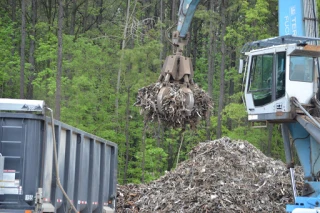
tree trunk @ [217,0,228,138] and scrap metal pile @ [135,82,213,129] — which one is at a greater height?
tree trunk @ [217,0,228,138]

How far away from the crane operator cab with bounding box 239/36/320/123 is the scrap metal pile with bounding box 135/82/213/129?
141cm

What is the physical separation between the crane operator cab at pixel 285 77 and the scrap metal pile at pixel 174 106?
1.41 meters

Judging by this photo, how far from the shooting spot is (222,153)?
898 inches

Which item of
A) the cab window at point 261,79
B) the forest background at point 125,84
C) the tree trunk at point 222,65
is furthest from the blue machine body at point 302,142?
the tree trunk at point 222,65

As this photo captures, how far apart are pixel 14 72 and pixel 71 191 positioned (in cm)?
3236

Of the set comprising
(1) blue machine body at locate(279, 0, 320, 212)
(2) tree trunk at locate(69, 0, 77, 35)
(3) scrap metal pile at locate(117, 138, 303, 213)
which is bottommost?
(3) scrap metal pile at locate(117, 138, 303, 213)

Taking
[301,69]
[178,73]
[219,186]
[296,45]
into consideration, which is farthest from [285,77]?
[219,186]

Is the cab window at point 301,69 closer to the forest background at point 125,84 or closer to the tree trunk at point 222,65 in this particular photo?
the forest background at point 125,84

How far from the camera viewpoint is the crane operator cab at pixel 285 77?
48.7 ft

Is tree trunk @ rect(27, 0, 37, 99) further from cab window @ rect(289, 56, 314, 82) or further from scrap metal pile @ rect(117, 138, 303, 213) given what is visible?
cab window @ rect(289, 56, 314, 82)

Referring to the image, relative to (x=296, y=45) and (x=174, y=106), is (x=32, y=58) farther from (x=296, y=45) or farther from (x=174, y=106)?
(x=296, y=45)

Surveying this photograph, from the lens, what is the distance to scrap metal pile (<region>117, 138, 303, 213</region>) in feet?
64.4

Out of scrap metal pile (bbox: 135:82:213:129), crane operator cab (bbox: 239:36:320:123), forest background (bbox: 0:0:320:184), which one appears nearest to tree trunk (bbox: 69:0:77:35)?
forest background (bbox: 0:0:320:184)

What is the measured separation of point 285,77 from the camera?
1488 cm
